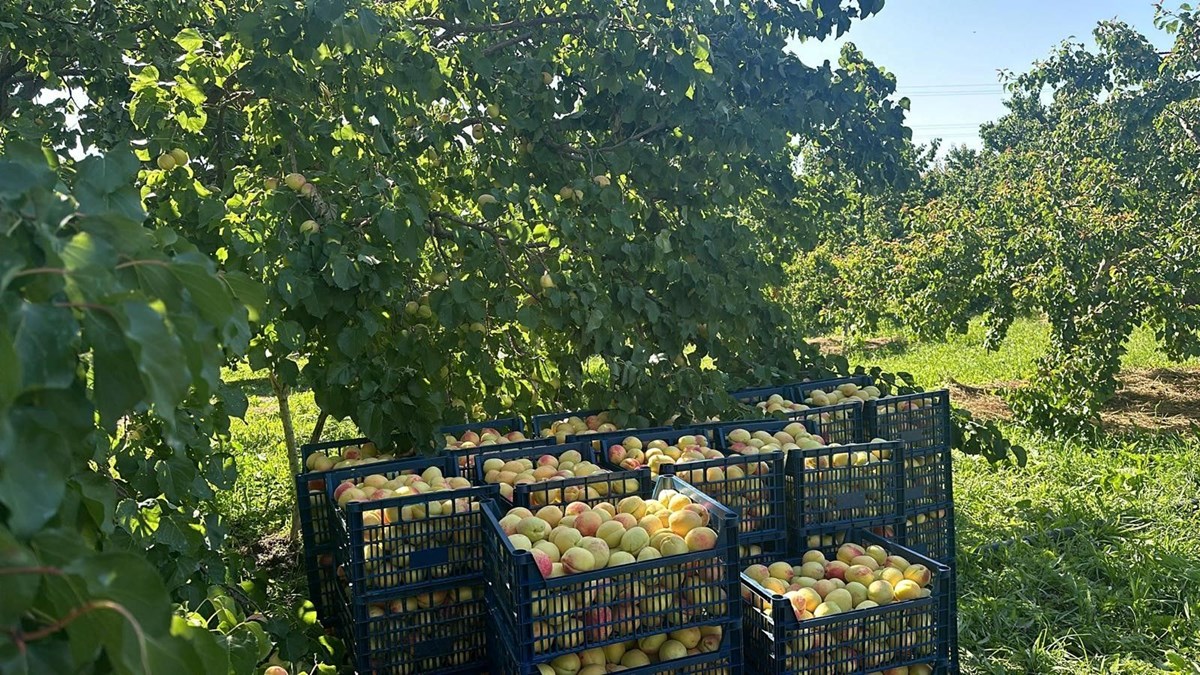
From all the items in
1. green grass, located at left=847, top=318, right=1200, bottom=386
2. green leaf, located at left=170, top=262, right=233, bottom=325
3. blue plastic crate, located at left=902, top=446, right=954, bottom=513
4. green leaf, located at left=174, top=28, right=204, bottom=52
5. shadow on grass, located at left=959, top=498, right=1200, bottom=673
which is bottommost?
shadow on grass, located at left=959, top=498, right=1200, bottom=673

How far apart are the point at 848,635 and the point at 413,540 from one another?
3.66 ft

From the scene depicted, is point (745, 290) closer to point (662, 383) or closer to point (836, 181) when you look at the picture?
point (662, 383)

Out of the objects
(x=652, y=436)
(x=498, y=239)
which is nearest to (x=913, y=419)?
(x=652, y=436)

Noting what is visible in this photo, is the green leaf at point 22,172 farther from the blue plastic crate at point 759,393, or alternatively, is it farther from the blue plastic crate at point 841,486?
the blue plastic crate at point 759,393

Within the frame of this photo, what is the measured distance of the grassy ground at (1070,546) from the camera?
11.2 feet

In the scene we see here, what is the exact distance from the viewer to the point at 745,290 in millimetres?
4395

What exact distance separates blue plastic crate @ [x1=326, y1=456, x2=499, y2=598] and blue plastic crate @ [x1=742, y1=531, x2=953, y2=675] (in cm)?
74

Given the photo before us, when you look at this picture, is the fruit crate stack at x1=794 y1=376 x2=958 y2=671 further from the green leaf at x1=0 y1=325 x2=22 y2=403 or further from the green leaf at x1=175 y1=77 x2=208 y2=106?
the green leaf at x1=0 y1=325 x2=22 y2=403

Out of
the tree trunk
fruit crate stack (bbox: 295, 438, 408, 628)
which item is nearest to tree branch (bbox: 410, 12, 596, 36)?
the tree trunk

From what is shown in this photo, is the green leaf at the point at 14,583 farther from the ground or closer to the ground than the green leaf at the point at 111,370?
closer to the ground

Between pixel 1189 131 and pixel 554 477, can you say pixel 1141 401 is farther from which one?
pixel 554 477

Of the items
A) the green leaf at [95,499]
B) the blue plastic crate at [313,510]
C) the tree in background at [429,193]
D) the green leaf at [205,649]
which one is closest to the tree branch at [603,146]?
the tree in background at [429,193]

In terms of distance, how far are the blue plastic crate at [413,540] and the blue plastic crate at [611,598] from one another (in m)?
0.26

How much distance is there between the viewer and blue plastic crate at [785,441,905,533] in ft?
9.14
